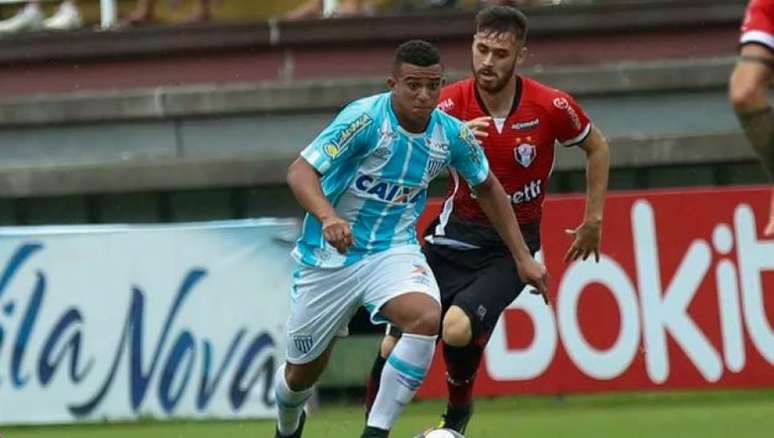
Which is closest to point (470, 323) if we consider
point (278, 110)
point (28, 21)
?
point (278, 110)

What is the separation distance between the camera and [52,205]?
1560 centimetres

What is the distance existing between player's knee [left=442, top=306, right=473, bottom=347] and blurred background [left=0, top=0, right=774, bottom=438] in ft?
11.4

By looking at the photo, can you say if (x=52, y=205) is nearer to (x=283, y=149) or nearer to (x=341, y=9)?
(x=283, y=149)

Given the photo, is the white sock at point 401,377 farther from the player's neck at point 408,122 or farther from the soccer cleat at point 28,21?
the soccer cleat at point 28,21

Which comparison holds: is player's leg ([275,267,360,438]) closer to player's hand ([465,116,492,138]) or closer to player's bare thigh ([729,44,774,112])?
player's hand ([465,116,492,138])

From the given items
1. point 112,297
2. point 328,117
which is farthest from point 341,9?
point 112,297

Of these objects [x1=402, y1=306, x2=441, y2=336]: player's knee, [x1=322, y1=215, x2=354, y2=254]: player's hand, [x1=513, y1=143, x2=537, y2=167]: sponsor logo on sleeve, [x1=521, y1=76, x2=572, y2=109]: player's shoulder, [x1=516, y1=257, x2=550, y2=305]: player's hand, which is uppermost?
[x1=521, y1=76, x2=572, y2=109]: player's shoulder

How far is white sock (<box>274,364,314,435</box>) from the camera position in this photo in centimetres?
A: 967

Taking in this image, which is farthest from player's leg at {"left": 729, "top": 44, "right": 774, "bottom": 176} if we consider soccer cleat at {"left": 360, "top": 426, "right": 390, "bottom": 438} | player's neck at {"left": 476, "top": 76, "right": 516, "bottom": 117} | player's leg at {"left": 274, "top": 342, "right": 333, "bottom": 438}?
player's leg at {"left": 274, "top": 342, "right": 333, "bottom": 438}

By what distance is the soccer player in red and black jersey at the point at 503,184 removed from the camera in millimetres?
9875

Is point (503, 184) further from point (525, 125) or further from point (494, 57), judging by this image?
point (494, 57)

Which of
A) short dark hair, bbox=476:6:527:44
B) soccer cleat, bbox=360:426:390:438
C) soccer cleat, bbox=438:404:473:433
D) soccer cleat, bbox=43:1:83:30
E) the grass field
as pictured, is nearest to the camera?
soccer cleat, bbox=360:426:390:438

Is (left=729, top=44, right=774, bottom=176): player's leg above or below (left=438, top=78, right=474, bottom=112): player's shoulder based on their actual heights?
above

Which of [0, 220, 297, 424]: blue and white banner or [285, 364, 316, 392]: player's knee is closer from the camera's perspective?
[285, 364, 316, 392]: player's knee
